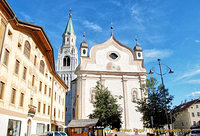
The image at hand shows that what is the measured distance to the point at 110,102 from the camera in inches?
1147

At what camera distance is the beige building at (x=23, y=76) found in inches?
562

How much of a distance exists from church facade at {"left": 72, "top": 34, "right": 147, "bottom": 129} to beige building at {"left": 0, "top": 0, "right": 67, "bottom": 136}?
12.7 metres

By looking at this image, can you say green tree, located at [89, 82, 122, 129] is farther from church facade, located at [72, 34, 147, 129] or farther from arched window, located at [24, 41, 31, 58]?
arched window, located at [24, 41, 31, 58]

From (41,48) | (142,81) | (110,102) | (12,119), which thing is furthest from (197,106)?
(12,119)

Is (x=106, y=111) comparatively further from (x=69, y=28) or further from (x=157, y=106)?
(x=69, y=28)

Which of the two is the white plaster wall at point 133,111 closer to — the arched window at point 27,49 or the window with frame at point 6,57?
the arched window at point 27,49

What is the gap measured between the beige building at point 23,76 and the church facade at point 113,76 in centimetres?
1268

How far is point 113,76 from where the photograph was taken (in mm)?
40531

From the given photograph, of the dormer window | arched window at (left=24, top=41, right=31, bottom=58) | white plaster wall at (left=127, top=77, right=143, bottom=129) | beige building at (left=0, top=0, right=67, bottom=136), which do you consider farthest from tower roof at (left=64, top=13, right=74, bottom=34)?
arched window at (left=24, top=41, right=31, bottom=58)

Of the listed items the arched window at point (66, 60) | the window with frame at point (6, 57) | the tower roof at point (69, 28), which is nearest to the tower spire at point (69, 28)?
the tower roof at point (69, 28)

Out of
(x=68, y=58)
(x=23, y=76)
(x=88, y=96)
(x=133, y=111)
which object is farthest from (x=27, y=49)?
(x=68, y=58)

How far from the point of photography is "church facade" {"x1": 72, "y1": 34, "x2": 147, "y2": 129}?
37.7 m

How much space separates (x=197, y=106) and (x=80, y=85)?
36793 millimetres

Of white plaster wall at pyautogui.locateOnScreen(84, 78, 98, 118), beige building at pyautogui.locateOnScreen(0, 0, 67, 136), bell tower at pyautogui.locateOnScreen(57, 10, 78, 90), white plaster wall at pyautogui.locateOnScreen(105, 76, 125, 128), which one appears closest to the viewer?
beige building at pyautogui.locateOnScreen(0, 0, 67, 136)
